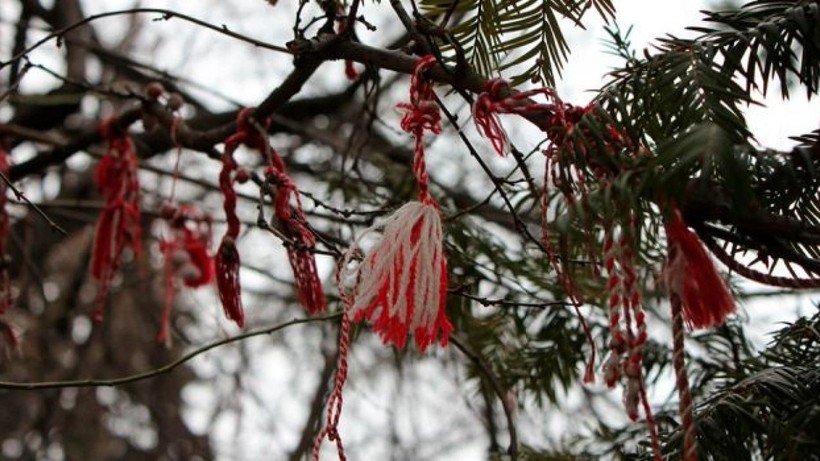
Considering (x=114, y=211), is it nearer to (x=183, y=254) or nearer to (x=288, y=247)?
(x=183, y=254)

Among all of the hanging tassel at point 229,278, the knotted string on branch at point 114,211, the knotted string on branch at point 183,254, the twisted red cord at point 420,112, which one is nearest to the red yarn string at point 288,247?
the hanging tassel at point 229,278

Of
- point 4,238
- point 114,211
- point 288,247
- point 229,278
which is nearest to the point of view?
point 288,247

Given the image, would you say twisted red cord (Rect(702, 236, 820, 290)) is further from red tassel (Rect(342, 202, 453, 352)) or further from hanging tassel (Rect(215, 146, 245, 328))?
hanging tassel (Rect(215, 146, 245, 328))

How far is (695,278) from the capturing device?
735 millimetres

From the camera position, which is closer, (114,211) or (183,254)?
(114,211)

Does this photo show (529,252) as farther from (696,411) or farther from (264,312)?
(264,312)

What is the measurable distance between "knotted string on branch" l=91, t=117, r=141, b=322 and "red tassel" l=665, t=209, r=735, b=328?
3.26ft

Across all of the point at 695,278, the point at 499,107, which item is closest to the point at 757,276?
the point at 695,278

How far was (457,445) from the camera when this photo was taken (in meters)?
3.50

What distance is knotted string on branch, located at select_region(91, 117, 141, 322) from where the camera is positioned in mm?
1573

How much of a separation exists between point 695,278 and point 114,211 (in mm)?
1093

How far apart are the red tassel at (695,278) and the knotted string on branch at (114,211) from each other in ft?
3.26

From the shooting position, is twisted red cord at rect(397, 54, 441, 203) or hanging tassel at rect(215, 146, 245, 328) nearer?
twisted red cord at rect(397, 54, 441, 203)

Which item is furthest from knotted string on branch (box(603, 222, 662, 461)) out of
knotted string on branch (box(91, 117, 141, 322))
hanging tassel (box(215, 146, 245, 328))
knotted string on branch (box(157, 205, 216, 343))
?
knotted string on branch (box(157, 205, 216, 343))
